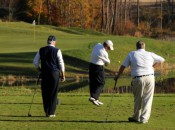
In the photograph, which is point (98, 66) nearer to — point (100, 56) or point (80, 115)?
point (100, 56)

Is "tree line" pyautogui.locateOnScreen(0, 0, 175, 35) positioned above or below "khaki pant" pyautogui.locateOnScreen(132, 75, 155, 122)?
above

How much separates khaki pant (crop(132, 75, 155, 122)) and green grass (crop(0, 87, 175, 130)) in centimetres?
34

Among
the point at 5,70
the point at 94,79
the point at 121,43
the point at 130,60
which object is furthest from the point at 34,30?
the point at 130,60

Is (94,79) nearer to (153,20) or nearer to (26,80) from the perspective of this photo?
(26,80)

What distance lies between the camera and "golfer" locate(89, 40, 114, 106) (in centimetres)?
1680

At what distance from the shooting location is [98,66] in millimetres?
17078

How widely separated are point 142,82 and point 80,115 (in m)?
2.34

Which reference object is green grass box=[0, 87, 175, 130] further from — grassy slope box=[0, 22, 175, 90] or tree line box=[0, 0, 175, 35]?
tree line box=[0, 0, 175, 35]

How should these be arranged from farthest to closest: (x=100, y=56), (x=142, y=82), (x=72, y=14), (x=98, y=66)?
(x=72, y=14)
(x=98, y=66)
(x=100, y=56)
(x=142, y=82)

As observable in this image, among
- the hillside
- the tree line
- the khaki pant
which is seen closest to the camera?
the khaki pant

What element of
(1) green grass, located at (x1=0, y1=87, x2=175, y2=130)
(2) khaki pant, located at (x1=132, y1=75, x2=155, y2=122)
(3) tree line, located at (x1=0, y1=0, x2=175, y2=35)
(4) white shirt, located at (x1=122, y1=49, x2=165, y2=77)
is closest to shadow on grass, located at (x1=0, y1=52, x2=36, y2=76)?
(1) green grass, located at (x1=0, y1=87, x2=175, y2=130)

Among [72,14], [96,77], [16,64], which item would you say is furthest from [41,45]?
[72,14]

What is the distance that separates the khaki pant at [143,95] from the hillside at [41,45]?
60.0 ft

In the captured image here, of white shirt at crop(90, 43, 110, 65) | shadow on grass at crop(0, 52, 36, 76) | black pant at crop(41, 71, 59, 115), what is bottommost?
shadow on grass at crop(0, 52, 36, 76)
